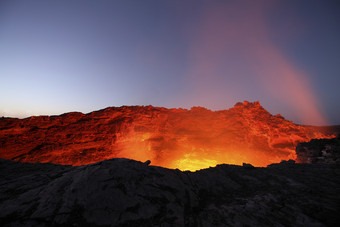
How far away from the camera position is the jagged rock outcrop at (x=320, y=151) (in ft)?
24.2

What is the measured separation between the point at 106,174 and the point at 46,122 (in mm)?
19278

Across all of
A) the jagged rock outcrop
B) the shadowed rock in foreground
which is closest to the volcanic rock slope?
the jagged rock outcrop

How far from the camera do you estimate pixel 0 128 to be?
44.7 feet

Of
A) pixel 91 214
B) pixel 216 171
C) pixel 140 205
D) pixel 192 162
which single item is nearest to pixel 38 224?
pixel 91 214

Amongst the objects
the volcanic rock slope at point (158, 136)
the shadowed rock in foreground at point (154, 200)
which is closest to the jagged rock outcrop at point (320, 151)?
the shadowed rock in foreground at point (154, 200)

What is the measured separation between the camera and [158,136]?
24344mm

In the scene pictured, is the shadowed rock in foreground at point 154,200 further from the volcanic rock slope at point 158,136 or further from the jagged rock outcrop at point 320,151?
the volcanic rock slope at point 158,136

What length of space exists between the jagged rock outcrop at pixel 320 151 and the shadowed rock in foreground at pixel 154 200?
444 centimetres

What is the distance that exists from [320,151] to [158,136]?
66.3 feet

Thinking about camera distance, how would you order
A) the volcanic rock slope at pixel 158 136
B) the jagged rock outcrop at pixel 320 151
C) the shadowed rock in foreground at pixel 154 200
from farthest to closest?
the volcanic rock slope at pixel 158 136 < the jagged rock outcrop at pixel 320 151 < the shadowed rock in foreground at pixel 154 200

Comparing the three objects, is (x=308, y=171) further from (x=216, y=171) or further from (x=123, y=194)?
(x=123, y=194)

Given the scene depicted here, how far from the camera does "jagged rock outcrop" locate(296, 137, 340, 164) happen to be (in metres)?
7.36

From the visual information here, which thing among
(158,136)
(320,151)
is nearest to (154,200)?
(320,151)

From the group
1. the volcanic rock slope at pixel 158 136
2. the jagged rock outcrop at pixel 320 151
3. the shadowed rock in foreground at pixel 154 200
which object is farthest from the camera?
the volcanic rock slope at pixel 158 136
